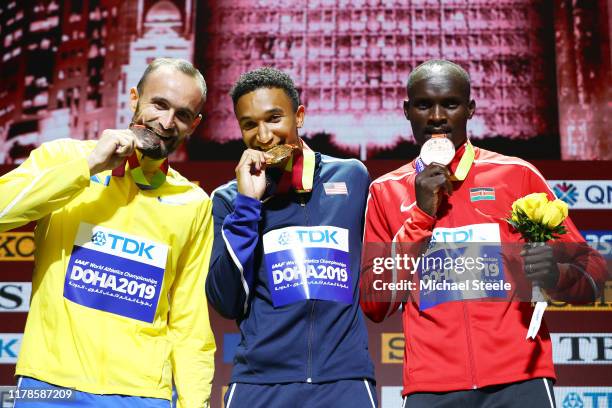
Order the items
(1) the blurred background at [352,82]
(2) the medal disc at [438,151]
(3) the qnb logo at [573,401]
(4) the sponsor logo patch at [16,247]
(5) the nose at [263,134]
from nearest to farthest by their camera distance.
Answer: (2) the medal disc at [438,151] < (5) the nose at [263,134] < (3) the qnb logo at [573,401] < (1) the blurred background at [352,82] < (4) the sponsor logo patch at [16,247]

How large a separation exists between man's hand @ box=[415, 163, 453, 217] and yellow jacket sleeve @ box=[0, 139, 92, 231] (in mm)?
987

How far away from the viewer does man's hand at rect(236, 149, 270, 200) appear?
86.7 inches

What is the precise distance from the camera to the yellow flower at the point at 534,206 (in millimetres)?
2002

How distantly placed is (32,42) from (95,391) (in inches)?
110

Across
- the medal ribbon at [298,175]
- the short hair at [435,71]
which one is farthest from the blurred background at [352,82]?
the medal ribbon at [298,175]

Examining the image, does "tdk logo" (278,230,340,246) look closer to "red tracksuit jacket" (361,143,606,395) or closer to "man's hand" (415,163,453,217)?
"red tracksuit jacket" (361,143,606,395)

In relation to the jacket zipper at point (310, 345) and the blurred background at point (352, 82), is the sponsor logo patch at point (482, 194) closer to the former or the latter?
the jacket zipper at point (310, 345)

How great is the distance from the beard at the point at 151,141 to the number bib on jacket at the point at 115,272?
10.9 inches

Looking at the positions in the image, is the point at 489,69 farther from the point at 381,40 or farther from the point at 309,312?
the point at 309,312

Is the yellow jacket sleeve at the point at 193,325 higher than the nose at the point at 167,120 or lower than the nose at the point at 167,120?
lower

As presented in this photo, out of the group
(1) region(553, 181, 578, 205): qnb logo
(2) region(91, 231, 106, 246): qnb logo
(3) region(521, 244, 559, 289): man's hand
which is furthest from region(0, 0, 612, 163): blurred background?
(3) region(521, 244, 559, 289): man's hand

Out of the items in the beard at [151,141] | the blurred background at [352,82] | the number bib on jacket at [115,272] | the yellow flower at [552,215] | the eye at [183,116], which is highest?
the blurred background at [352,82]

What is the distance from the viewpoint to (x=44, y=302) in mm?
2051

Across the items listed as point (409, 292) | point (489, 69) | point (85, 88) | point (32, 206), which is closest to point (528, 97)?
point (489, 69)
